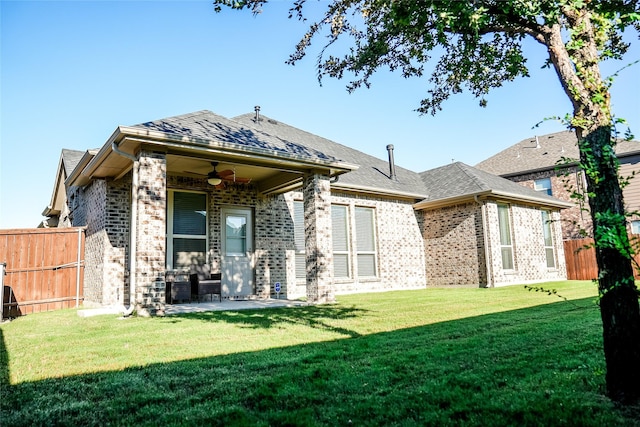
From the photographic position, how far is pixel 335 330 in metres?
5.74

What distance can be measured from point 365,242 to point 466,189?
3892mm

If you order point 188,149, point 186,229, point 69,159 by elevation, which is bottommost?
point 186,229

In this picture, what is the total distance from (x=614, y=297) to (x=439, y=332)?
110 inches

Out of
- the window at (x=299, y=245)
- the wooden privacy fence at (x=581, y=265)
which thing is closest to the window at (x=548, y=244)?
the wooden privacy fence at (x=581, y=265)

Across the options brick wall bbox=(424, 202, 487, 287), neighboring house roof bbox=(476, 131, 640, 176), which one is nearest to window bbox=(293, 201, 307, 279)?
brick wall bbox=(424, 202, 487, 287)

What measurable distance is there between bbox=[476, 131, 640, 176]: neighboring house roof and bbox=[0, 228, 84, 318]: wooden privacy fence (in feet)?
70.9

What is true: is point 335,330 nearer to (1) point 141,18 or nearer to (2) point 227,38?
(2) point 227,38

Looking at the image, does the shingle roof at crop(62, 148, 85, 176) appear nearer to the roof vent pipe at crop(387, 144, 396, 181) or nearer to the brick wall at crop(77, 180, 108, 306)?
the brick wall at crop(77, 180, 108, 306)

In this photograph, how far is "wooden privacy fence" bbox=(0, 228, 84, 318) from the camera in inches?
363

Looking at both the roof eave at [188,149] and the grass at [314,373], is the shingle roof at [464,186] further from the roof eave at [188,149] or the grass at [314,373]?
the grass at [314,373]

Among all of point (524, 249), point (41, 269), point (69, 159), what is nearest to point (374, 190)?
point (524, 249)

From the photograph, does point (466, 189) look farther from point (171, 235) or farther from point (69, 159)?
point (69, 159)

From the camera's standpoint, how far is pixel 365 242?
13633mm

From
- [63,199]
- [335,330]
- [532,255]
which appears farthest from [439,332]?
[63,199]
